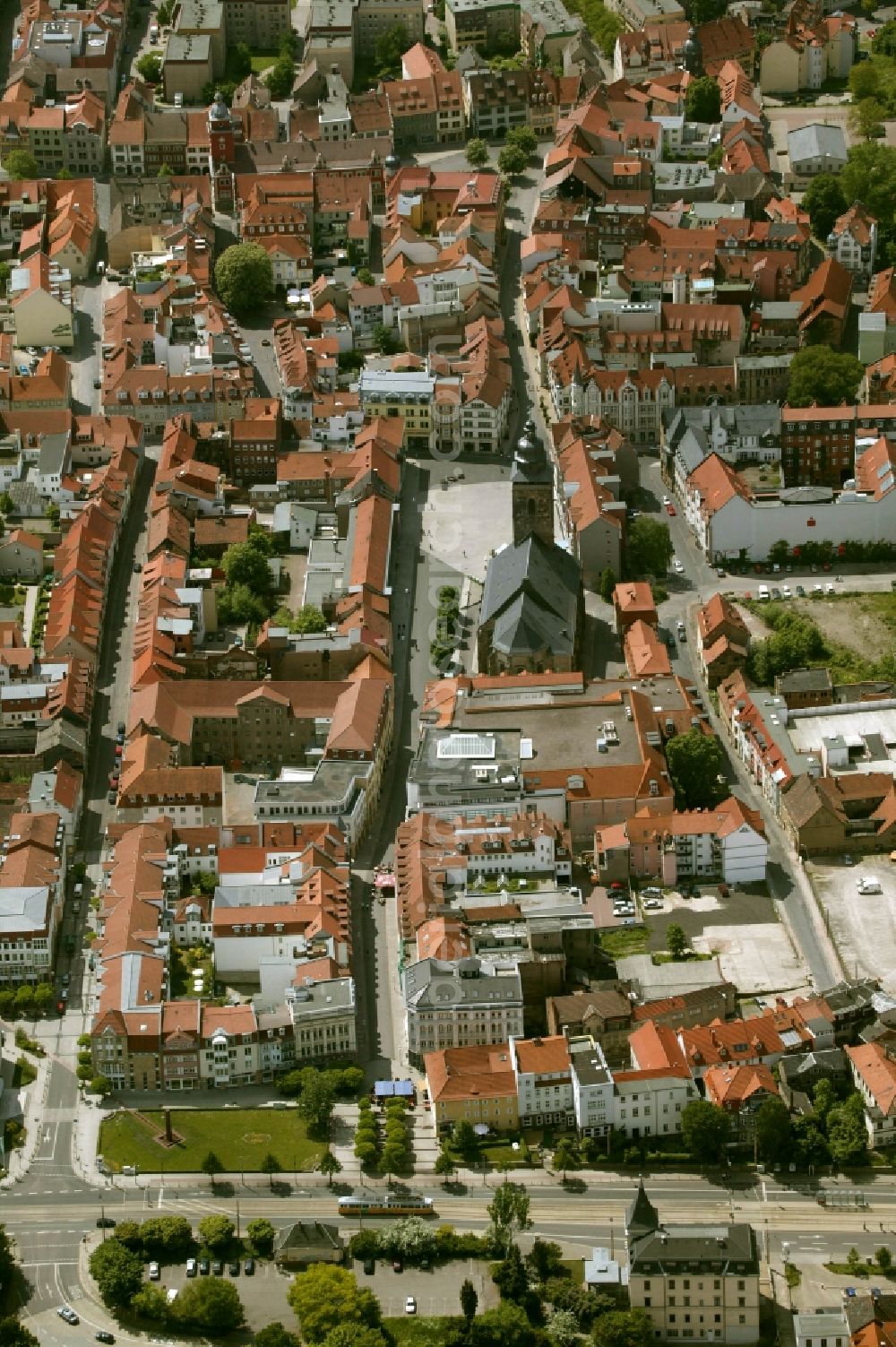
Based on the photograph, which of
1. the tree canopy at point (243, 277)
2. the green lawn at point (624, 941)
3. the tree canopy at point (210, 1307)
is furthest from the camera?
the tree canopy at point (243, 277)

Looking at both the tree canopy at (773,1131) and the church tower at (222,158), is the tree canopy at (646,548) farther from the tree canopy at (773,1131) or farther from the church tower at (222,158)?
the church tower at (222,158)

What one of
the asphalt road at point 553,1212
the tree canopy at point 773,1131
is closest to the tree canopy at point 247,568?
the asphalt road at point 553,1212

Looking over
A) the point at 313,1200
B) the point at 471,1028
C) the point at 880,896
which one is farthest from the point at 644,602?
the point at 313,1200

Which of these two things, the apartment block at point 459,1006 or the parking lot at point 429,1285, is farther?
the apartment block at point 459,1006

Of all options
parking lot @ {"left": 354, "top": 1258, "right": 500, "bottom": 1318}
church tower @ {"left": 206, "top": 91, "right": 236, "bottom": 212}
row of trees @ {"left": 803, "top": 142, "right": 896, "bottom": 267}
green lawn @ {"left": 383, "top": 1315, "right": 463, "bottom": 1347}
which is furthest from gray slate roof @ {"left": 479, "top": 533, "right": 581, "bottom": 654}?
church tower @ {"left": 206, "top": 91, "right": 236, "bottom": 212}

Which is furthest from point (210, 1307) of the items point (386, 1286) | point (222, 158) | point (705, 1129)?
point (222, 158)

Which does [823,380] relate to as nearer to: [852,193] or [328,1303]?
[852,193]

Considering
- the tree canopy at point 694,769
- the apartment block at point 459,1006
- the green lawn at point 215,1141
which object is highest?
the tree canopy at point 694,769
